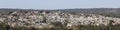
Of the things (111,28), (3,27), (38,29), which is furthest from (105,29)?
(3,27)

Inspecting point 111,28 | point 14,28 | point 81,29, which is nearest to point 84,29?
point 81,29

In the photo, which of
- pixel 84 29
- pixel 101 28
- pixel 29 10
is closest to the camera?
pixel 84 29

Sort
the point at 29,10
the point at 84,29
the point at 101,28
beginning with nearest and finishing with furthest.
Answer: the point at 84,29
the point at 101,28
the point at 29,10

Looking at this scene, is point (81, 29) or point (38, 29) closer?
point (81, 29)

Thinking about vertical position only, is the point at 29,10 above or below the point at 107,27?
below

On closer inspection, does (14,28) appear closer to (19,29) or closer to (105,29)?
(19,29)

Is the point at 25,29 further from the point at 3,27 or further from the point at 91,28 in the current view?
the point at 91,28

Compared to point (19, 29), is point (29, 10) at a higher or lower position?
lower

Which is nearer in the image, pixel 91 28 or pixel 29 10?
pixel 91 28
